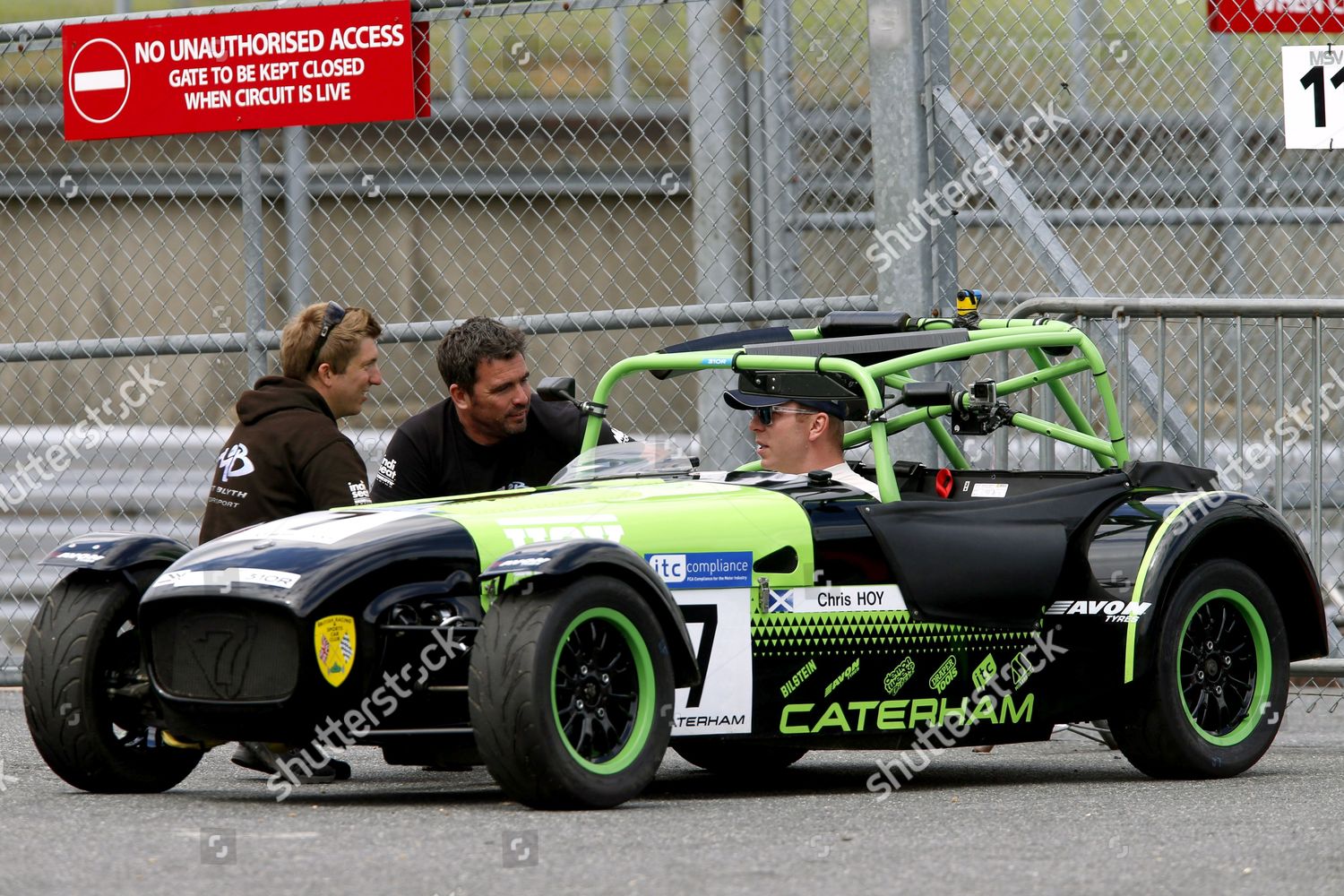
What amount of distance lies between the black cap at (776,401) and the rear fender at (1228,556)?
987 millimetres

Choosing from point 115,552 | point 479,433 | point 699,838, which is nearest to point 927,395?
point 699,838

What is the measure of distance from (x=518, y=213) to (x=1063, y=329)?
410 cm

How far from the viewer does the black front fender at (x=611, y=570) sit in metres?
5.09

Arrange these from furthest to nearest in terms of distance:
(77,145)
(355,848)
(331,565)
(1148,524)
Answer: (77,145)
(1148,524)
(331,565)
(355,848)

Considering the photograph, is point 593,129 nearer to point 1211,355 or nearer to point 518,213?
point 518,213

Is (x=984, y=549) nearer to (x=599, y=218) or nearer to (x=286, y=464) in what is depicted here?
(x=286, y=464)

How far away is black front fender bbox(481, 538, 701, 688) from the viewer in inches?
200

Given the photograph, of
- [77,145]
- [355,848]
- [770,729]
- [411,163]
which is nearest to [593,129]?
[411,163]

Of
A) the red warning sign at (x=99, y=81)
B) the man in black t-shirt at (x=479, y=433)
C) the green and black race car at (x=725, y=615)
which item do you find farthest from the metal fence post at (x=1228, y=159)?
the red warning sign at (x=99, y=81)

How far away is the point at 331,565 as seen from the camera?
5.24m

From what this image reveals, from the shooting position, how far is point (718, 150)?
8125mm

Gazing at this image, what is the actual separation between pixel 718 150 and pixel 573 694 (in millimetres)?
3404

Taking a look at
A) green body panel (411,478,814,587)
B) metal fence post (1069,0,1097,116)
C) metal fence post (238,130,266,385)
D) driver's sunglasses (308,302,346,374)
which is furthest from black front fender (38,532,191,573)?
metal fence post (1069,0,1097,116)

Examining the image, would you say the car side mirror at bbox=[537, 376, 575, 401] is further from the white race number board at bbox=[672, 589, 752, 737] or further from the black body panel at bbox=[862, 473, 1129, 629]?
the white race number board at bbox=[672, 589, 752, 737]
